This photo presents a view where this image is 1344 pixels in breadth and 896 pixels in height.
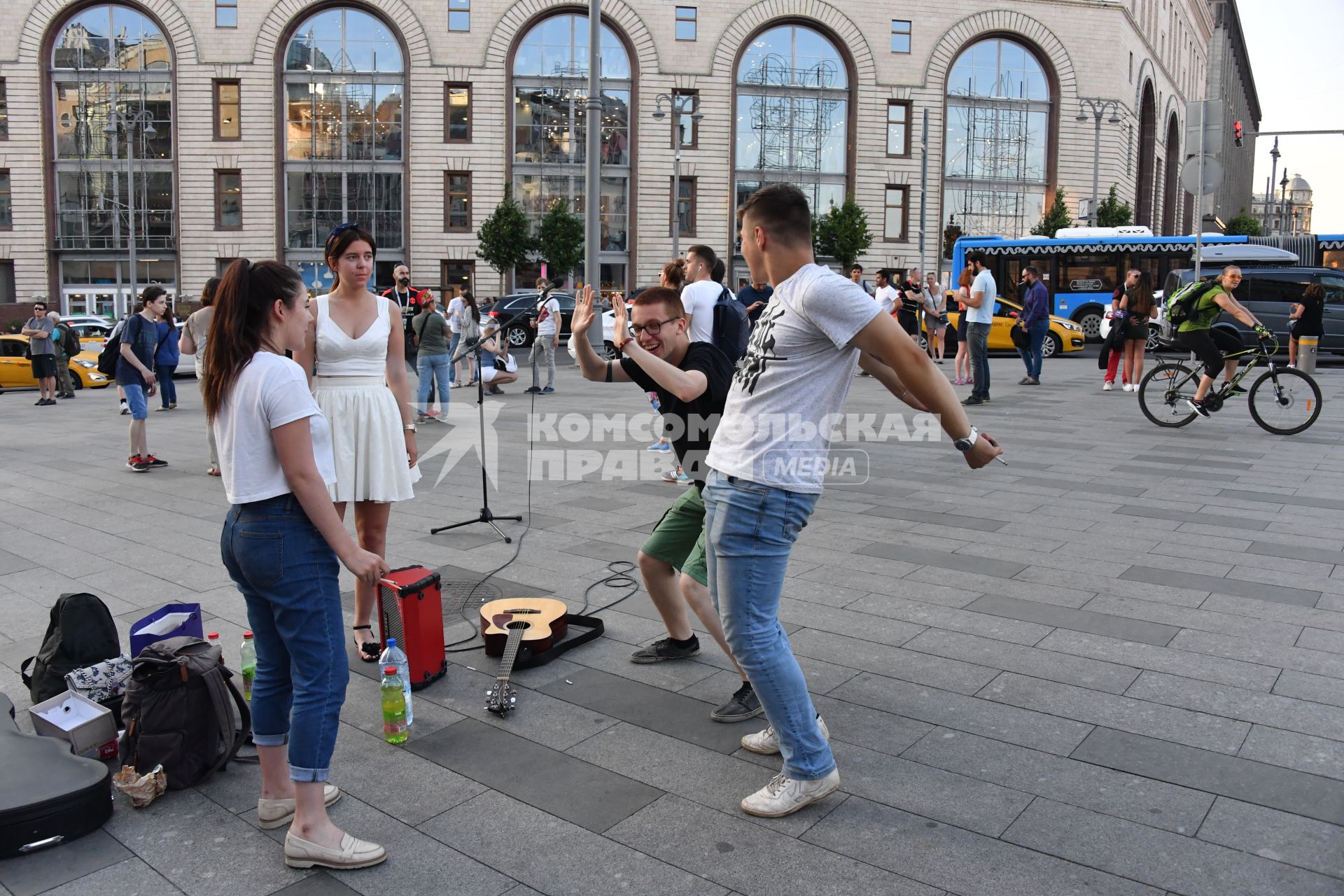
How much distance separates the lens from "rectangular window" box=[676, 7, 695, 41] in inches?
1955

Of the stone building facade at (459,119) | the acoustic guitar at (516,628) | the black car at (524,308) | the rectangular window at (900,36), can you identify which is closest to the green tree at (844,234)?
the stone building facade at (459,119)

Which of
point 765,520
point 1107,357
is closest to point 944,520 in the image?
point 765,520

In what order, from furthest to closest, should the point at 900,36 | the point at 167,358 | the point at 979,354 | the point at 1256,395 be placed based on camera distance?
1. the point at 900,36
2. the point at 979,354
3. the point at 167,358
4. the point at 1256,395

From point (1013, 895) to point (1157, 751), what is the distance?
Answer: 3.82 feet

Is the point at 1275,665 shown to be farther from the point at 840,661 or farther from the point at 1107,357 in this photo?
the point at 1107,357

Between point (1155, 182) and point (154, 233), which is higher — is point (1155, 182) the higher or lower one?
the higher one

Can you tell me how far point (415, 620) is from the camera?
4.32 m

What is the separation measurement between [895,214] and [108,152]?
37248 mm

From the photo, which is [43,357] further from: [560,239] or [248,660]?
[560,239]

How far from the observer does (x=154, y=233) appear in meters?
48.9

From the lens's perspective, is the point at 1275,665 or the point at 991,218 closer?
the point at 1275,665

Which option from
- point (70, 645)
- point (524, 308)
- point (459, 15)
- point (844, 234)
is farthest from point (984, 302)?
point (459, 15)

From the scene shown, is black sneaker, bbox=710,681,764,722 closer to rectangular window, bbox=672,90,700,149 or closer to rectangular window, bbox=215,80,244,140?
rectangular window, bbox=672,90,700,149

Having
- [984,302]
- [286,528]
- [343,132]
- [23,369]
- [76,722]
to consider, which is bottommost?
[76,722]
